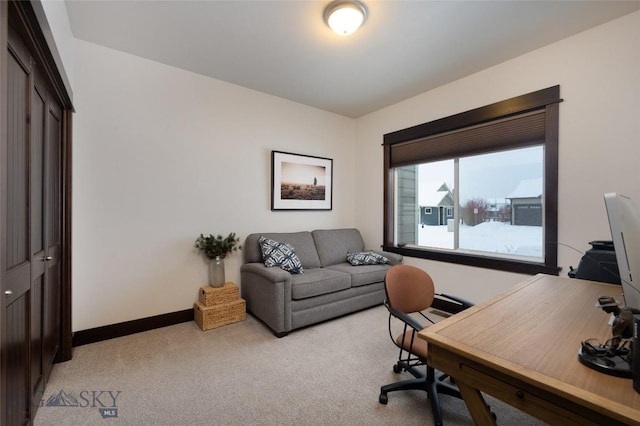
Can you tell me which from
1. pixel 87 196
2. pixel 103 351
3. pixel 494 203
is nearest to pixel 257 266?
pixel 103 351

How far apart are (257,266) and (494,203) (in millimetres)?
2737

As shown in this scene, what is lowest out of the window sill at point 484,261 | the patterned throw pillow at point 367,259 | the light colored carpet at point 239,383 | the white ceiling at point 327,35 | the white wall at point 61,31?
the light colored carpet at point 239,383

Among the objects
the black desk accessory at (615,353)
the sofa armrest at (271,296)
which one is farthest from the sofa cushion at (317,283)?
the black desk accessory at (615,353)

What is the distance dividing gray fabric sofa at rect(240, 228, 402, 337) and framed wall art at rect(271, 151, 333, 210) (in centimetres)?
43

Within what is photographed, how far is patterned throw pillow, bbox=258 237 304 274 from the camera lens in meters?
3.09

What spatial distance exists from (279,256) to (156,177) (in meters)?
1.54

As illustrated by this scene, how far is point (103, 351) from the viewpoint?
93.4 inches

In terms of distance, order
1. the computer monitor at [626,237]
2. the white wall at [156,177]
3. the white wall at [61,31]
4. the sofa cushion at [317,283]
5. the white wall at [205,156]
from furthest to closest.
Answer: the sofa cushion at [317,283], the white wall at [156,177], the white wall at [205,156], the white wall at [61,31], the computer monitor at [626,237]

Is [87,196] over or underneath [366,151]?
underneath

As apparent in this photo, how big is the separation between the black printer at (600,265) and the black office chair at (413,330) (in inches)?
37.3

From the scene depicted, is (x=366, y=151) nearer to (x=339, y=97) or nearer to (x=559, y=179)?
(x=339, y=97)

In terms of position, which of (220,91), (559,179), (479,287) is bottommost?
(479,287)

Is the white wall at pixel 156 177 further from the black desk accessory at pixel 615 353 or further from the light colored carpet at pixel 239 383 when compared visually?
the black desk accessory at pixel 615 353

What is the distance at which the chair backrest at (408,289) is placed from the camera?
1.88 meters
